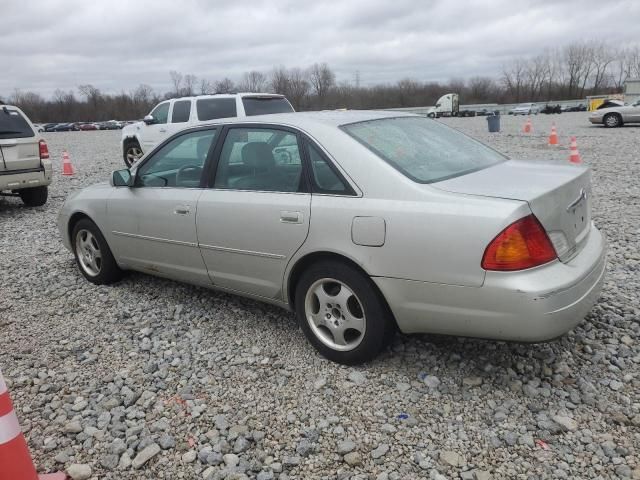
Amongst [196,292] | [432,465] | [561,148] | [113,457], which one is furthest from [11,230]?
[561,148]

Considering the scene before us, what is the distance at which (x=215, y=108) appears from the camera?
37.4ft

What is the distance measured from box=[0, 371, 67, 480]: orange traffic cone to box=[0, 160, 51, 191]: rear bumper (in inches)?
284

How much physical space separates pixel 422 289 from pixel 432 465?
2.82ft

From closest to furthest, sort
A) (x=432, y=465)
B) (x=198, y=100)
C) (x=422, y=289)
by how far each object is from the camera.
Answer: (x=432, y=465)
(x=422, y=289)
(x=198, y=100)

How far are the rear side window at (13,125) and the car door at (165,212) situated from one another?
5044mm

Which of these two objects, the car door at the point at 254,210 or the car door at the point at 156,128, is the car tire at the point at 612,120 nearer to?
the car door at the point at 156,128

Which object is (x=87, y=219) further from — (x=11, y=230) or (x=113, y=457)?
(x=11, y=230)

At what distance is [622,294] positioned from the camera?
4.06 meters

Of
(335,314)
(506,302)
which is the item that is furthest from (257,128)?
(506,302)

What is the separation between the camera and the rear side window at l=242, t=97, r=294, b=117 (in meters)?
11.0

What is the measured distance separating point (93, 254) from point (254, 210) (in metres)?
2.30

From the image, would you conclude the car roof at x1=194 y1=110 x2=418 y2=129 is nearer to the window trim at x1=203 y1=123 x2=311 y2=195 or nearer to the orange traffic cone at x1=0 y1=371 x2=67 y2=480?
the window trim at x1=203 y1=123 x2=311 y2=195

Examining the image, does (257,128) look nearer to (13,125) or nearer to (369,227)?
(369,227)

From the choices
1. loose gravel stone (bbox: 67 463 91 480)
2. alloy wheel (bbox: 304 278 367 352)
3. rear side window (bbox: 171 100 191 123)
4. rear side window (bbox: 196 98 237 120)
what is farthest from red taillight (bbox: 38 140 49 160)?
loose gravel stone (bbox: 67 463 91 480)
